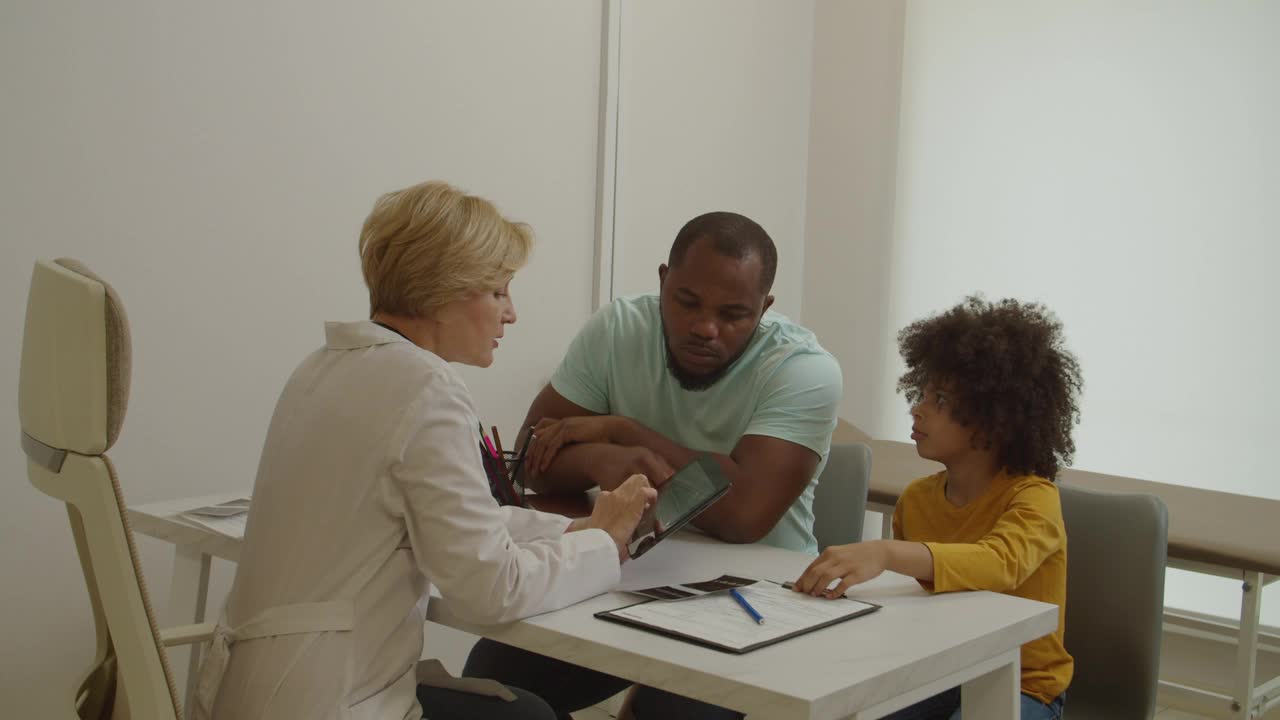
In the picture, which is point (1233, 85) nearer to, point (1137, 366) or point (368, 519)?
point (1137, 366)

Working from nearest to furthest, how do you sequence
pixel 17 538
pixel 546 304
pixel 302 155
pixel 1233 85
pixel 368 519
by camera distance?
pixel 368 519 < pixel 17 538 < pixel 302 155 < pixel 546 304 < pixel 1233 85

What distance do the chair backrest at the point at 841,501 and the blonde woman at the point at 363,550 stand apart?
120 cm

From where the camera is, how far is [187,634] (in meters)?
1.66

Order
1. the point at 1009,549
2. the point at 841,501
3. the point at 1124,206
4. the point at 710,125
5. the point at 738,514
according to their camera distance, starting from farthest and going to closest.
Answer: the point at 1124,206, the point at 710,125, the point at 841,501, the point at 738,514, the point at 1009,549

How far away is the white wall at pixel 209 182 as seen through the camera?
94.2 inches

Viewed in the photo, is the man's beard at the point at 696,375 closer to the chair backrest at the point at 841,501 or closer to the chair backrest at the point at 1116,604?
the chair backrest at the point at 841,501

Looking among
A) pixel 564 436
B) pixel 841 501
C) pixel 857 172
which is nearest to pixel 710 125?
pixel 857 172

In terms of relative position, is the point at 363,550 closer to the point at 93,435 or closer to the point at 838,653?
the point at 93,435

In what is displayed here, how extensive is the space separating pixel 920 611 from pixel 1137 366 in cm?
308

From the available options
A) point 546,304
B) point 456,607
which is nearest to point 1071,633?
point 456,607

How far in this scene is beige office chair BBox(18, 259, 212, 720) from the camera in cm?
109

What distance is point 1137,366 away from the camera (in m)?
4.28

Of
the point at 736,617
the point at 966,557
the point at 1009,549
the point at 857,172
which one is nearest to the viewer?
the point at 736,617

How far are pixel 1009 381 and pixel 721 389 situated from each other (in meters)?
0.58
